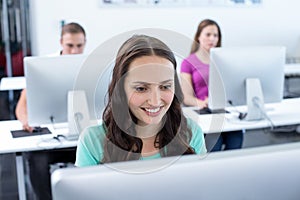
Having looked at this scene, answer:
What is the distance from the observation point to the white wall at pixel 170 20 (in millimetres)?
4500

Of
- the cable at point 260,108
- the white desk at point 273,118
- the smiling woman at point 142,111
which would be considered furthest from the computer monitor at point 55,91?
the cable at point 260,108

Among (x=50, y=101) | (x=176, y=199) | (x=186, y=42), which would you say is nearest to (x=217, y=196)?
(x=176, y=199)

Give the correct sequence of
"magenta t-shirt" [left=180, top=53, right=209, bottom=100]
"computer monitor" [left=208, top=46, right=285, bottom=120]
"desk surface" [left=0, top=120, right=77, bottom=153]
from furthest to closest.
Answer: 1. "magenta t-shirt" [left=180, top=53, right=209, bottom=100]
2. "computer monitor" [left=208, top=46, right=285, bottom=120]
3. "desk surface" [left=0, top=120, right=77, bottom=153]

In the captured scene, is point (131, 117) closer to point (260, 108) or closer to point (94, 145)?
point (94, 145)

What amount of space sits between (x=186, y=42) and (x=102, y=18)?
3.72m

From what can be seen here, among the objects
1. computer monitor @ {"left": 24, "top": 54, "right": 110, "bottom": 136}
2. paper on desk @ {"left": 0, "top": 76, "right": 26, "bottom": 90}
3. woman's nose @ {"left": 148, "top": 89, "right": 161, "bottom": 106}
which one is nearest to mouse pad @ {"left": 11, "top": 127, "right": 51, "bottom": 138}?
computer monitor @ {"left": 24, "top": 54, "right": 110, "bottom": 136}

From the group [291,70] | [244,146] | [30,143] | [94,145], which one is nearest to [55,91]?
[30,143]

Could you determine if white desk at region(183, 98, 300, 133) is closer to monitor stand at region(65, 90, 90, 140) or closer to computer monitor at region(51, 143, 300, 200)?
monitor stand at region(65, 90, 90, 140)

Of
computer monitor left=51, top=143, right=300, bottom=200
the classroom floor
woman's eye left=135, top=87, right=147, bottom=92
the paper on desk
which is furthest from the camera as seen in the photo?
the paper on desk

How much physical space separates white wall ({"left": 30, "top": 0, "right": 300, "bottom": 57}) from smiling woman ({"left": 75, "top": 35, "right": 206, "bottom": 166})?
298cm

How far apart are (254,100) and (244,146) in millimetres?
1177

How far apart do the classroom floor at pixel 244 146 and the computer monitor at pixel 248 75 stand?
3.78ft

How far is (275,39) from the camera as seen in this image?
17.5 feet

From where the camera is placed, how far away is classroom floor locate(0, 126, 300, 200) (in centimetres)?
298
